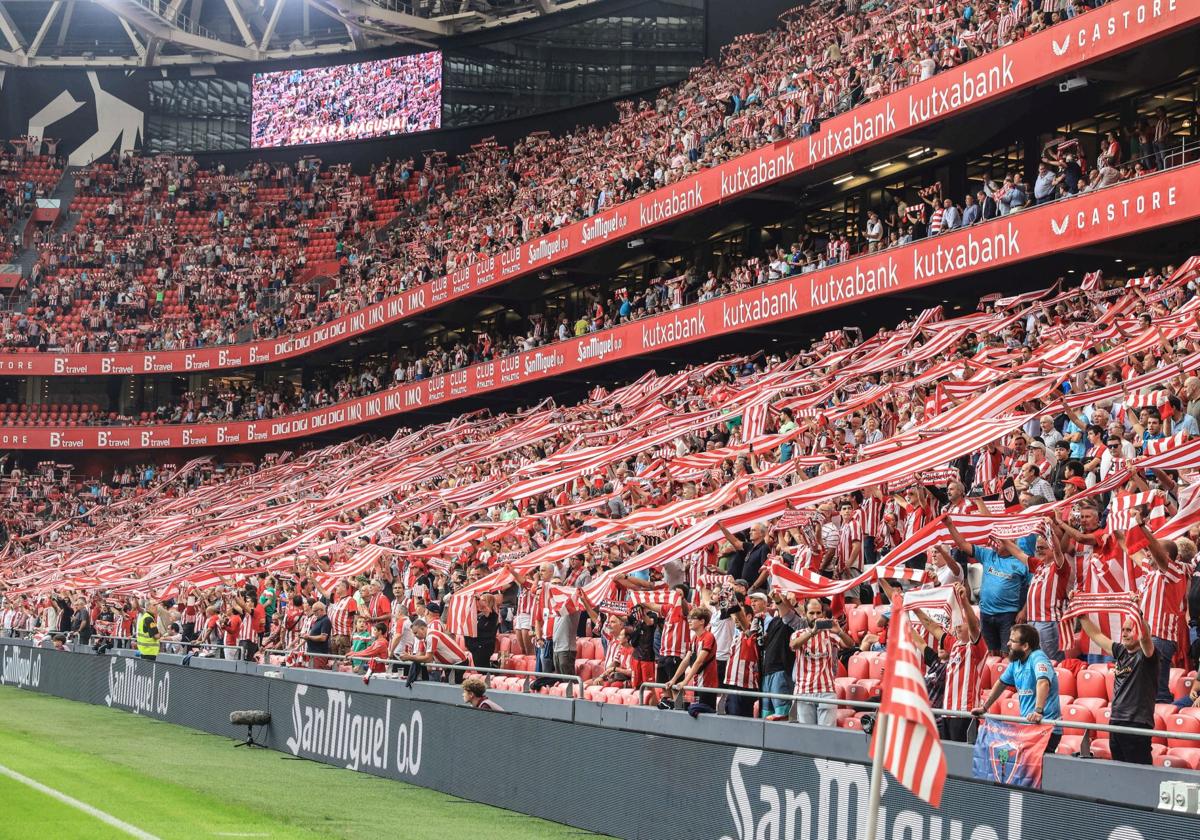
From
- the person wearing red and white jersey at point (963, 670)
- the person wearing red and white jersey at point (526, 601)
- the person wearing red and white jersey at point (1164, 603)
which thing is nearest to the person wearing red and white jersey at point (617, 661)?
the person wearing red and white jersey at point (526, 601)

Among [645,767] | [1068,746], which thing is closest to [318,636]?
[645,767]

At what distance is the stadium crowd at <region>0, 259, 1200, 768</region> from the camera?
1159cm

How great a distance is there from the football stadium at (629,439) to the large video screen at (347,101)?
0.71 ft

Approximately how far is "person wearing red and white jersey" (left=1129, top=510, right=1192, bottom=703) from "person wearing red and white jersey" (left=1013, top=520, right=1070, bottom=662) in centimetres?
107

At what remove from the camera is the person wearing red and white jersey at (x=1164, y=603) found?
10.5 metres

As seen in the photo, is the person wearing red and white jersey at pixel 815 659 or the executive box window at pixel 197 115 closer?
the person wearing red and white jersey at pixel 815 659

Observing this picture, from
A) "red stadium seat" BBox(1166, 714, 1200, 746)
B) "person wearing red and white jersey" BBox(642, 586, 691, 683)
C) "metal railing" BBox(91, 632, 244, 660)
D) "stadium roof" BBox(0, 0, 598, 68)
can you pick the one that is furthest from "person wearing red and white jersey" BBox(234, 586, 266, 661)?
"stadium roof" BBox(0, 0, 598, 68)

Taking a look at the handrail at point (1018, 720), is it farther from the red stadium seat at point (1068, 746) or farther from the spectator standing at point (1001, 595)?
the spectator standing at point (1001, 595)

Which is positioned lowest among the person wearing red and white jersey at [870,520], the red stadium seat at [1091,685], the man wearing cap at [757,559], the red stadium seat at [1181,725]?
the red stadium seat at [1181,725]

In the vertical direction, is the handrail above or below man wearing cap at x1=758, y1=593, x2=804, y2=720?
below

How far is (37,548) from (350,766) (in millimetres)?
39854

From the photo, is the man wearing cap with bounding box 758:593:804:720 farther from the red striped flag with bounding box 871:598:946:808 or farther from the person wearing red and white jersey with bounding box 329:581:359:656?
the person wearing red and white jersey with bounding box 329:581:359:656

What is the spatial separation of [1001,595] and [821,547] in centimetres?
351

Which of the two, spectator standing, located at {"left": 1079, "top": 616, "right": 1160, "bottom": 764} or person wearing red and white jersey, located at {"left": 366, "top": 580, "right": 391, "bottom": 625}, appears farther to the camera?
person wearing red and white jersey, located at {"left": 366, "top": 580, "right": 391, "bottom": 625}
